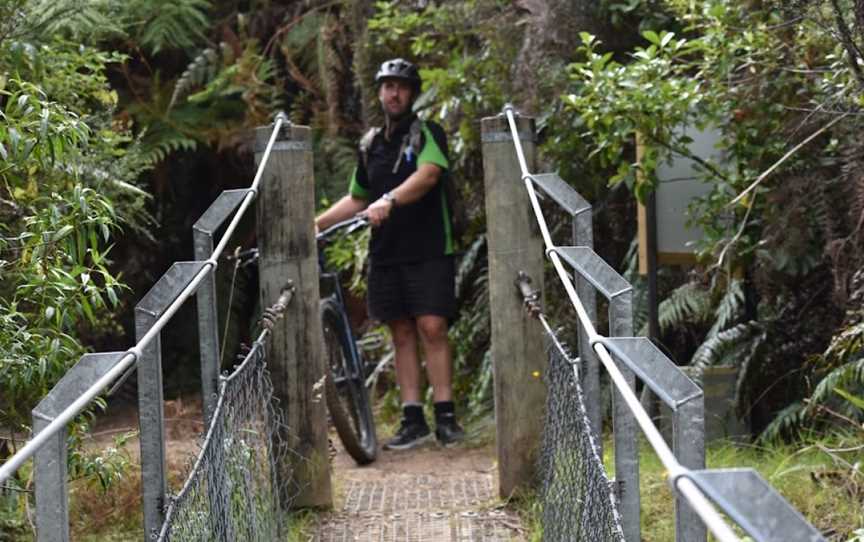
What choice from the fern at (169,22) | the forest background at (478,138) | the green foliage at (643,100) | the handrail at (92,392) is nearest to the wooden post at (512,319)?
the green foliage at (643,100)

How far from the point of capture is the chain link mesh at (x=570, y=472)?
283 centimetres

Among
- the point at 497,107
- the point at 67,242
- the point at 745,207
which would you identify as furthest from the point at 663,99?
the point at 67,242

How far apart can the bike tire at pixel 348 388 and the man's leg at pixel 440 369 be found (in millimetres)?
322

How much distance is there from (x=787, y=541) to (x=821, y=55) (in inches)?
181

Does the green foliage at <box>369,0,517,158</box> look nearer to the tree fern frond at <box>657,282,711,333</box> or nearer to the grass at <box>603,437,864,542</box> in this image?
the tree fern frond at <box>657,282,711,333</box>

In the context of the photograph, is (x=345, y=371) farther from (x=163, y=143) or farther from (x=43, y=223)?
(x=43, y=223)

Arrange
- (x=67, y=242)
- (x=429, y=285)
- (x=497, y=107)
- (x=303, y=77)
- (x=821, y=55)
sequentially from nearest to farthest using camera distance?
(x=67, y=242) < (x=821, y=55) < (x=429, y=285) < (x=497, y=107) < (x=303, y=77)

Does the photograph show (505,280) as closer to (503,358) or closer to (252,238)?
(503,358)

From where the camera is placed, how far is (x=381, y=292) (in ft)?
22.0

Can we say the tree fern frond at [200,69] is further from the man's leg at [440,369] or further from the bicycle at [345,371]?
the man's leg at [440,369]

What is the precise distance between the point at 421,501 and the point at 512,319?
787mm

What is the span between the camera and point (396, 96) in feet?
21.7

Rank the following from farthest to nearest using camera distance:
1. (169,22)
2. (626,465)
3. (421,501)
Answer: (169,22) < (421,501) < (626,465)

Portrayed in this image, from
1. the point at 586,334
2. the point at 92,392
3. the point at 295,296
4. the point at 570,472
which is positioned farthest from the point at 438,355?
the point at 92,392
